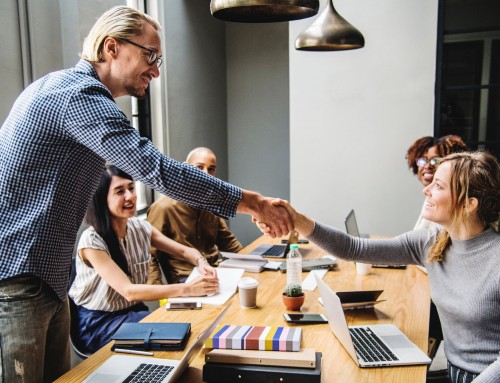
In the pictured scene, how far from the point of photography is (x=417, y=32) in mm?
4191

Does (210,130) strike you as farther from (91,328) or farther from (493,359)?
(493,359)

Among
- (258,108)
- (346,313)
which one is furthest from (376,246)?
(258,108)

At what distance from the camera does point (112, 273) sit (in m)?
2.16

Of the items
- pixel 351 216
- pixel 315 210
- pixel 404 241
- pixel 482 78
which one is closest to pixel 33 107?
pixel 404 241

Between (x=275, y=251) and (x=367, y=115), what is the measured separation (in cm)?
184

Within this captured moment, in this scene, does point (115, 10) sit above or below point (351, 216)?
above

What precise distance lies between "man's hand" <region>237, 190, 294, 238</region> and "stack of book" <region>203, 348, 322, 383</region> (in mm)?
495

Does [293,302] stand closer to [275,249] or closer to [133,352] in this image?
[133,352]

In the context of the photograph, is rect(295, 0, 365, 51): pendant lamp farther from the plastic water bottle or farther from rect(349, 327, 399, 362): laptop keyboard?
rect(349, 327, 399, 362): laptop keyboard

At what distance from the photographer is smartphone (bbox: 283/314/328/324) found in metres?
1.85

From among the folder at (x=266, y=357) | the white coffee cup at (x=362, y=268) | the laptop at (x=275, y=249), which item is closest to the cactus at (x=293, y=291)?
the folder at (x=266, y=357)

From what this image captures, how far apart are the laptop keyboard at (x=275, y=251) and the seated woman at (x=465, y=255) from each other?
102 cm

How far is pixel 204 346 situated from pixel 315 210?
3087mm

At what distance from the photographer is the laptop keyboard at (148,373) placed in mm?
1363
